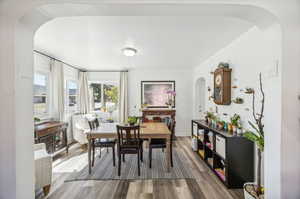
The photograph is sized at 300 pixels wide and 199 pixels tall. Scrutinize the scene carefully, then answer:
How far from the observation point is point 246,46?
2.39m

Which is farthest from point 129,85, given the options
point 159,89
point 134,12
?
point 134,12

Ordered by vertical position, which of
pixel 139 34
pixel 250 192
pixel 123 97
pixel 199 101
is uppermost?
pixel 139 34

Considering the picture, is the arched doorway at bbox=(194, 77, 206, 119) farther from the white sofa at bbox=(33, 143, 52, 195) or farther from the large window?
the white sofa at bbox=(33, 143, 52, 195)

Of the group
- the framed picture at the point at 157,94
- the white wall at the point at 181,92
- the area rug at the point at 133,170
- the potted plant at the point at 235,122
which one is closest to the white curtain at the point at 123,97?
the white wall at the point at 181,92

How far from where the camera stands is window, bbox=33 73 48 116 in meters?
3.44

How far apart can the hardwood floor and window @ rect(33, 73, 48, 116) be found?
1.72 metres

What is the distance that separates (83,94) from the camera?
17.7 feet

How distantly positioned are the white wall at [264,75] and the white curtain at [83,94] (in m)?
4.07

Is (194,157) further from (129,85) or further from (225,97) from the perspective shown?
(129,85)

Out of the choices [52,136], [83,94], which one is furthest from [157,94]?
[52,136]

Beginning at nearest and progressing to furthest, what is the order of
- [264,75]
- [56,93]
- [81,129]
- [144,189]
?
[264,75] < [144,189] < [56,93] < [81,129]

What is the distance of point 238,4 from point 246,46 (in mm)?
1551

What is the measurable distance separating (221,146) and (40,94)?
13.6 ft

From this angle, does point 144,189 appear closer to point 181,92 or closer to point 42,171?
point 42,171
